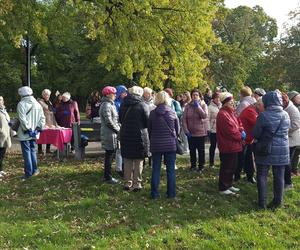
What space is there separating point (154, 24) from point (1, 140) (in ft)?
20.8

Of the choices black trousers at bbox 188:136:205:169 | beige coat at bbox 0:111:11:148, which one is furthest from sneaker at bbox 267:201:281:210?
beige coat at bbox 0:111:11:148

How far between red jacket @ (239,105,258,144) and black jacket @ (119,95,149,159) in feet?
7.02

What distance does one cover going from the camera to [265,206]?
8.00m

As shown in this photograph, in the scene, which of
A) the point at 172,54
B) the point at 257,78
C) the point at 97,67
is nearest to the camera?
the point at 172,54

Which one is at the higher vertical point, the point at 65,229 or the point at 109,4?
the point at 109,4

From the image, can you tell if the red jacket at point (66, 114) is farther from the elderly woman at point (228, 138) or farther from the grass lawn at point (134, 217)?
the elderly woman at point (228, 138)

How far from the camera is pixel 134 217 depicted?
7320mm

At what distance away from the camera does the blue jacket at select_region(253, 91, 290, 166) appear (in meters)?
7.77

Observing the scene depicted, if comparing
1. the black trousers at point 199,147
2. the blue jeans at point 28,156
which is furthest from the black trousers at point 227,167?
the blue jeans at point 28,156

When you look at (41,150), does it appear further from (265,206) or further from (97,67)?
(97,67)

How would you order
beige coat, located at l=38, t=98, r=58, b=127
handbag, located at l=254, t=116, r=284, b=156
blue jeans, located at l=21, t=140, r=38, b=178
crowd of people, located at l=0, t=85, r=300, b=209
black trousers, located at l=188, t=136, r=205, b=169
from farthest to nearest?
beige coat, located at l=38, t=98, r=58, b=127 < black trousers, located at l=188, t=136, r=205, b=169 < blue jeans, located at l=21, t=140, r=38, b=178 < crowd of people, located at l=0, t=85, r=300, b=209 < handbag, located at l=254, t=116, r=284, b=156

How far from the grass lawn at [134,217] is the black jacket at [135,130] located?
2.64ft

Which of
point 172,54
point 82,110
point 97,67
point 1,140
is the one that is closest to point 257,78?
point 82,110

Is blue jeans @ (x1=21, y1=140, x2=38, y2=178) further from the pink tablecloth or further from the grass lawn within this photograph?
the pink tablecloth
